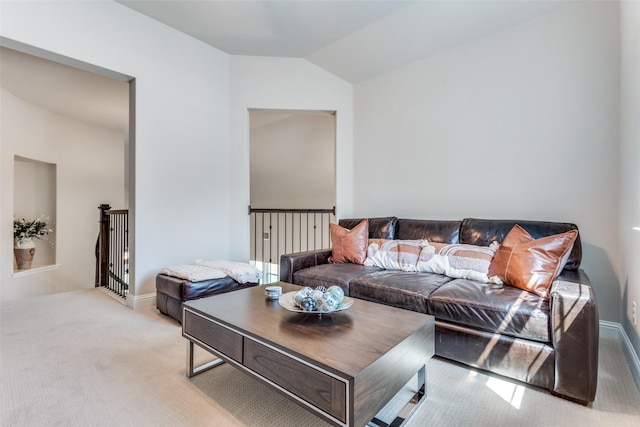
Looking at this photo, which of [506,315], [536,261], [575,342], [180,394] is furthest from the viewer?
[536,261]

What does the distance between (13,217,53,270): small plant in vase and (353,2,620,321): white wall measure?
209 inches

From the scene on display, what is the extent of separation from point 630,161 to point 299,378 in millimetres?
2468

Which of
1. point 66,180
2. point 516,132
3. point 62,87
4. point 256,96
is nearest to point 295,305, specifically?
point 516,132

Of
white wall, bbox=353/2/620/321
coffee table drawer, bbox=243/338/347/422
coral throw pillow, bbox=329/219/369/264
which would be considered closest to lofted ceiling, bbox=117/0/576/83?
white wall, bbox=353/2/620/321

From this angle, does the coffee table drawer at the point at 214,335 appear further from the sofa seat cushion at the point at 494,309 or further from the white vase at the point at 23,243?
the white vase at the point at 23,243

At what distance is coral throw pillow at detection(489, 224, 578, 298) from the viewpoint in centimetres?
191

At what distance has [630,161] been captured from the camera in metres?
2.00

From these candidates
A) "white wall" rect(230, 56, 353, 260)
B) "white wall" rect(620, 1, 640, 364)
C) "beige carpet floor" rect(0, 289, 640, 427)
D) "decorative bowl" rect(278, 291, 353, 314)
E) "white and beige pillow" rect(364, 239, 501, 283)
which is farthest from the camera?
"white wall" rect(230, 56, 353, 260)

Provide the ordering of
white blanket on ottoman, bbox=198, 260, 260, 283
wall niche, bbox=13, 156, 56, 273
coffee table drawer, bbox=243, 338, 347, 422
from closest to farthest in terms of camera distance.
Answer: coffee table drawer, bbox=243, 338, 347, 422, white blanket on ottoman, bbox=198, 260, 260, 283, wall niche, bbox=13, 156, 56, 273

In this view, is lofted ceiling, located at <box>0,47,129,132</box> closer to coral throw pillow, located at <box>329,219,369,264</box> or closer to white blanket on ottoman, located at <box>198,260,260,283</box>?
white blanket on ottoman, located at <box>198,260,260,283</box>

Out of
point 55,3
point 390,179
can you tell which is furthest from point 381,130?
point 55,3

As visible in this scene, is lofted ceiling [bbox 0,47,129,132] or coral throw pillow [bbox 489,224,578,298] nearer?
coral throw pillow [bbox 489,224,578,298]

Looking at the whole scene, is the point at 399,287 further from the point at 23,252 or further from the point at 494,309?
the point at 23,252

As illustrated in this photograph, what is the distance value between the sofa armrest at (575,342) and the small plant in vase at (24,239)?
6.59 meters
